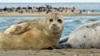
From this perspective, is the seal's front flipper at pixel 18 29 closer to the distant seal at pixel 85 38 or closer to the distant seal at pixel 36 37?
→ the distant seal at pixel 36 37

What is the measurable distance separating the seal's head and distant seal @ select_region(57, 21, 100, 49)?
2.87 ft

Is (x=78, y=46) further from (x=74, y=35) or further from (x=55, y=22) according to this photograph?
(x=55, y=22)

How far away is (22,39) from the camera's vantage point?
7.29 m

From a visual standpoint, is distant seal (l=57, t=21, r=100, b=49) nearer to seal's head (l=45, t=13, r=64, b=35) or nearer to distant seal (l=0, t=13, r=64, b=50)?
distant seal (l=0, t=13, r=64, b=50)

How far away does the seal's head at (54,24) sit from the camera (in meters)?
7.08

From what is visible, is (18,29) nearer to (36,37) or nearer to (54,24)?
(36,37)

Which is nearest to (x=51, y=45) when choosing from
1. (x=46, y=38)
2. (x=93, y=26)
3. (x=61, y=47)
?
(x=46, y=38)

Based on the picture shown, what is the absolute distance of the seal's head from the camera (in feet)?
23.2

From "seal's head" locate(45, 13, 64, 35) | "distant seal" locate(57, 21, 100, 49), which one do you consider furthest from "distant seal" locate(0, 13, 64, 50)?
"distant seal" locate(57, 21, 100, 49)

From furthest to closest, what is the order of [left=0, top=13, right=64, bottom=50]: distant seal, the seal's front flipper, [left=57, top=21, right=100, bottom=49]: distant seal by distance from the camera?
[left=57, top=21, right=100, bottom=49]: distant seal
the seal's front flipper
[left=0, top=13, right=64, bottom=50]: distant seal

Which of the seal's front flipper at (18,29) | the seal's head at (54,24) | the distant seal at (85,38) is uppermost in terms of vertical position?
the seal's head at (54,24)

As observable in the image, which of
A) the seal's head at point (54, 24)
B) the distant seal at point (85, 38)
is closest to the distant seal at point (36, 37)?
the seal's head at point (54, 24)

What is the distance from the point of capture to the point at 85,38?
804 cm

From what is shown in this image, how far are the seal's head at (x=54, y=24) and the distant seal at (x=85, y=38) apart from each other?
0.87m
